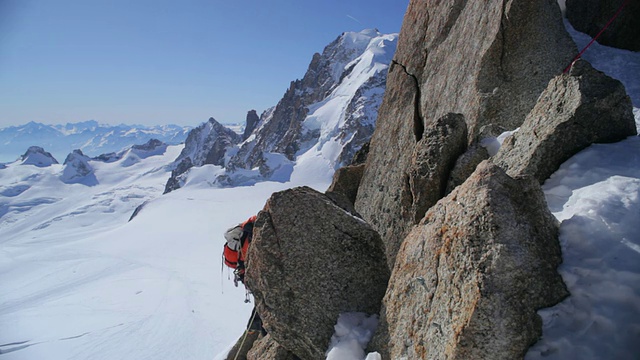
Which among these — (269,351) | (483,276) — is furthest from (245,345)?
(483,276)

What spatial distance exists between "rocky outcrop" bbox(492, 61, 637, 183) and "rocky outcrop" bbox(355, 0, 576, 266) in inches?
97.1

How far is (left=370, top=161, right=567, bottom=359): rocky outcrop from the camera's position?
3770mm

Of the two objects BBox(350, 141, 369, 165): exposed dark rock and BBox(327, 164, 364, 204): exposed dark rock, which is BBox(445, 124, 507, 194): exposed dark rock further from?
BBox(350, 141, 369, 165): exposed dark rock

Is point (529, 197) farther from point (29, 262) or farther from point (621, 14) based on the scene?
point (29, 262)

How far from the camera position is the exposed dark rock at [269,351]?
7453 millimetres

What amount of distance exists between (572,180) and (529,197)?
1152 mm

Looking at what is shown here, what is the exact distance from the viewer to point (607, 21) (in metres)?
8.70

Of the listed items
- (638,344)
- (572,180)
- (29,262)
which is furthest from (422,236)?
(29,262)

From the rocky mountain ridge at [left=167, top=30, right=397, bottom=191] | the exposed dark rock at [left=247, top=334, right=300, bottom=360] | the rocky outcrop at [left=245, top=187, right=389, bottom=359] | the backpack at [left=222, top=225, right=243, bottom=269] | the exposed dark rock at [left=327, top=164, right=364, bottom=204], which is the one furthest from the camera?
the rocky mountain ridge at [left=167, top=30, right=397, bottom=191]

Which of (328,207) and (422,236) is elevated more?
(328,207)

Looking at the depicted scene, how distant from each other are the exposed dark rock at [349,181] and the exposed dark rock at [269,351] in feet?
18.8

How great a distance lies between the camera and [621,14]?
8586 millimetres

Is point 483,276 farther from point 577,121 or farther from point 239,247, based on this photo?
point 239,247

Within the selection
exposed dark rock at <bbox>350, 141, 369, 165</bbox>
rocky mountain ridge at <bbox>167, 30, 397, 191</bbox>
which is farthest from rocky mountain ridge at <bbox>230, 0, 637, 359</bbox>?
rocky mountain ridge at <bbox>167, 30, 397, 191</bbox>
